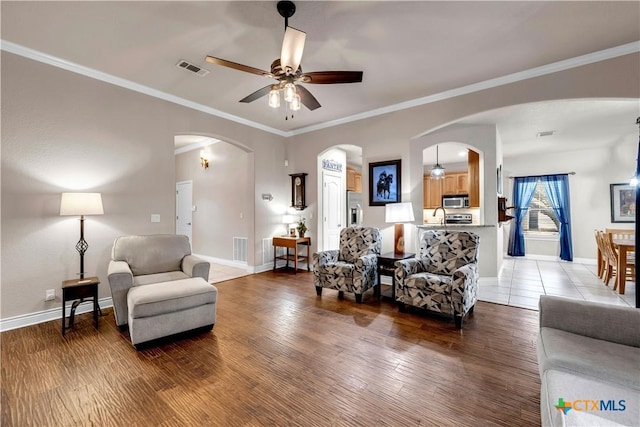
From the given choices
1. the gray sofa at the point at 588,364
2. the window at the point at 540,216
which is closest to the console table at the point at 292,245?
the gray sofa at the point at 588,364

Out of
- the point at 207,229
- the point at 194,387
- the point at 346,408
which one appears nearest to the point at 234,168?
the point at 207,229

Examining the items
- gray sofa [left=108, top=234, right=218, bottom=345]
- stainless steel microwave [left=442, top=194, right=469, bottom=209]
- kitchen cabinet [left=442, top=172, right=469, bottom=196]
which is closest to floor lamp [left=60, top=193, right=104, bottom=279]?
gray sofa [left=108, top=234, right=218, bottom=345]

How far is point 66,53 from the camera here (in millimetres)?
2973

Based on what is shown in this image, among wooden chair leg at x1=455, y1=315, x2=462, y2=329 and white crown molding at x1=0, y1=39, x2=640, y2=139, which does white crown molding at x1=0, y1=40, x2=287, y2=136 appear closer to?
white crown molding at x1=0, y1=39, x2=640, y2=139

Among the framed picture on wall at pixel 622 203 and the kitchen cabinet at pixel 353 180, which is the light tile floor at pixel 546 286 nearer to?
the framed picture on wall at pixel 622 203

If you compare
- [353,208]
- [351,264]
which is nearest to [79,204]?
[351,264]

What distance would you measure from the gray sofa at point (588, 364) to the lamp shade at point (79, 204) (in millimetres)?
4139

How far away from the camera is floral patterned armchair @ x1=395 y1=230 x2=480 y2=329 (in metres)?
2.86

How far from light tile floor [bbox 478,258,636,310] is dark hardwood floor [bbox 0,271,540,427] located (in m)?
0.87

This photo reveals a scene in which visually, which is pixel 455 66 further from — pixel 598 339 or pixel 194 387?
pixel 194 387

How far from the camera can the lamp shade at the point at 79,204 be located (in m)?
2.89

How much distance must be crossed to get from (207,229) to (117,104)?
144 inches

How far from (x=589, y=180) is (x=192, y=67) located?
884 centimetres

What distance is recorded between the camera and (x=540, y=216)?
284 inches
